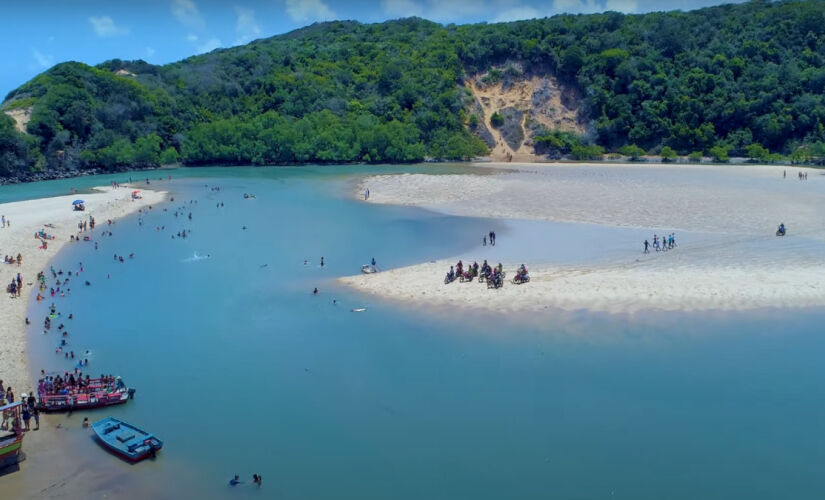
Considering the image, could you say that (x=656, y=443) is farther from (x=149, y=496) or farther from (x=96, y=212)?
(x=96, y=212)

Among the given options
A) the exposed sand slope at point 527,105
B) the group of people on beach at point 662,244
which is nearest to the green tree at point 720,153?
the exposed sand slope at point 527,105

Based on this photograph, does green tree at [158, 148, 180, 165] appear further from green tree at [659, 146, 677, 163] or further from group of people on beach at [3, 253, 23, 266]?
green tree at [659, 146, 677, 163]

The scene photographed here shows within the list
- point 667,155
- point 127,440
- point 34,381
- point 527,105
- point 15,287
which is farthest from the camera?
point 527,105

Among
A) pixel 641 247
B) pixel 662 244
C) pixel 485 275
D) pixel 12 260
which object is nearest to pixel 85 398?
pixel 485 275

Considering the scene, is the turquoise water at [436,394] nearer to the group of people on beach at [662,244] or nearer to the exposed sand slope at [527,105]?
the group of people on beach at [662,244]

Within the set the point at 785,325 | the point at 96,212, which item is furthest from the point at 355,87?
the point at 785,325

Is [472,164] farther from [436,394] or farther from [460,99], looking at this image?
[436,394]
